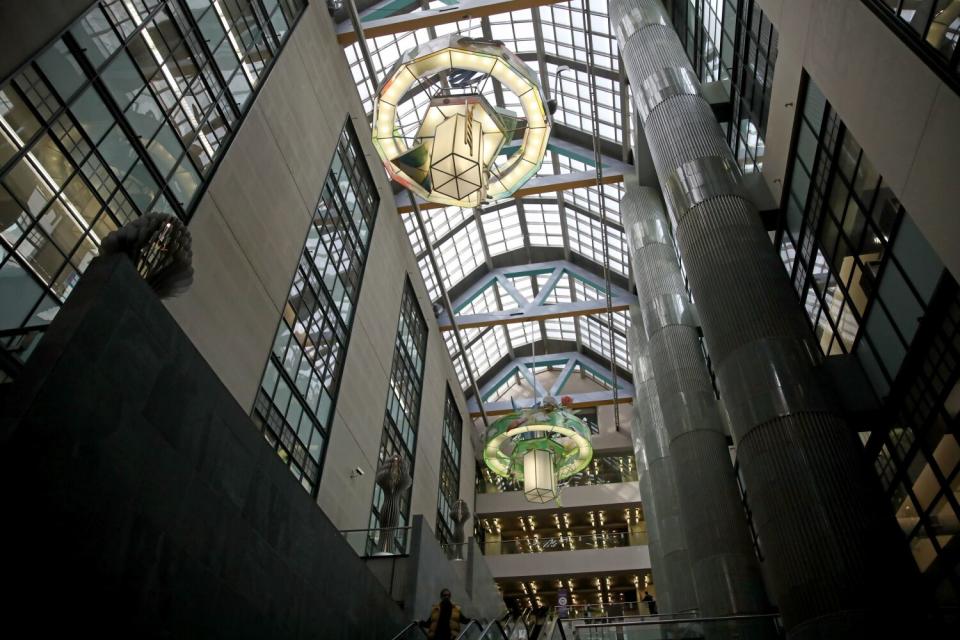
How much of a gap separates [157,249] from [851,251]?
11.1 metres

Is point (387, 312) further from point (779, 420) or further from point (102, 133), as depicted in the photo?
point (779, 420)

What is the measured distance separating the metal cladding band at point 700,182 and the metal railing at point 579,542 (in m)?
28.8

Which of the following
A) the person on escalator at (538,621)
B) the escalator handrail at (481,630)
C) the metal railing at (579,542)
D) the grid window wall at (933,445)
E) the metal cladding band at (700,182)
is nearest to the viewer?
the grid window wall at (933,445)

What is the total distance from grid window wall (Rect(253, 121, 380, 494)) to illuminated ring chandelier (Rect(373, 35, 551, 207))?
5.45 m

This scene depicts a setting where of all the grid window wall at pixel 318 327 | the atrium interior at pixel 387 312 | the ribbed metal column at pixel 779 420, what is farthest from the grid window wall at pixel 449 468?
the ribbed metal column at pixel 779 420

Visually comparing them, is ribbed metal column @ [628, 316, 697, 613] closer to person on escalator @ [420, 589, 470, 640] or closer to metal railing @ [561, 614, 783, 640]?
metal railing @ [561, 614, 783, 640]

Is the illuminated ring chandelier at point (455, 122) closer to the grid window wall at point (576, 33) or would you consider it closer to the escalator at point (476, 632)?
the escalator at point (476, 632)

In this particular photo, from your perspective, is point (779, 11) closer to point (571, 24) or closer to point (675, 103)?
point (675, 103)

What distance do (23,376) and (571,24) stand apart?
99.1 ft

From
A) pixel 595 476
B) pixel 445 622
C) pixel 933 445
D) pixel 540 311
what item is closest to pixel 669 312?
pixel 933 445

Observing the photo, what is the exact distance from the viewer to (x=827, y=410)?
10852 millimetres

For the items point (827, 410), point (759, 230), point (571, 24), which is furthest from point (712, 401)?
point (571, 24)

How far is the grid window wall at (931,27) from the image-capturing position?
7.46m

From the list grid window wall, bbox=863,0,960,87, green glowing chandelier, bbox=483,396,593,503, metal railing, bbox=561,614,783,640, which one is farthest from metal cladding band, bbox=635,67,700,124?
green glowing chandelier, bbox=483,396,593,503
